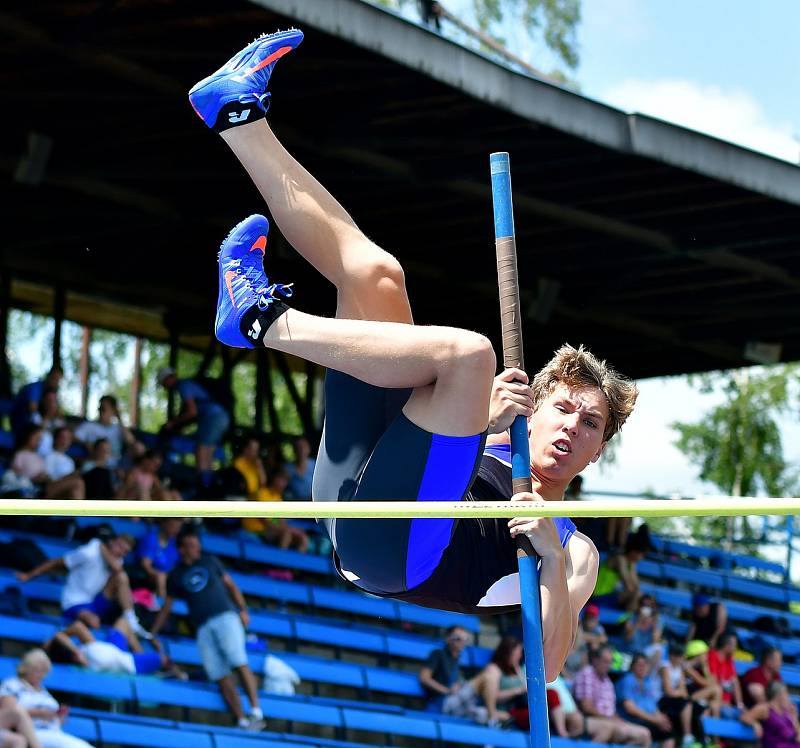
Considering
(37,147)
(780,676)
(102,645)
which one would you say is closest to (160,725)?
(102,645)

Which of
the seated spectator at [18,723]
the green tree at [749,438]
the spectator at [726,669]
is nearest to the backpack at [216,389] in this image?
the spectator at [726,669]

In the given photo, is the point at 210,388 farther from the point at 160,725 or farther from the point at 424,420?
the point at 424,420

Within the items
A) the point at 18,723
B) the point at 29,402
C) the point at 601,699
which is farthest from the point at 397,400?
the point at 601,699

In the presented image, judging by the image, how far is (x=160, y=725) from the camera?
8.30 metres

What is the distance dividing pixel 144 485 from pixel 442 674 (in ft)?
8.10

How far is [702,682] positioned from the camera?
38.7 ft

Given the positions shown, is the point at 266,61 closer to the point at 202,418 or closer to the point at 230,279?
the point at 230,279

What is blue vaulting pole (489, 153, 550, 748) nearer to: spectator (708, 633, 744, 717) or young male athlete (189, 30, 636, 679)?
young male athlete (189, 30, 636, 679)

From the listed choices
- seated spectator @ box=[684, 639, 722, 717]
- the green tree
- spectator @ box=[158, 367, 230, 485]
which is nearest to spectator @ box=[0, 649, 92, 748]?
spectator @ box=[158, 367, 230, 485]

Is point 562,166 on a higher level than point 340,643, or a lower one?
higher

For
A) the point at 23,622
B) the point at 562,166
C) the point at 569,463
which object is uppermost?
the point at 562,166

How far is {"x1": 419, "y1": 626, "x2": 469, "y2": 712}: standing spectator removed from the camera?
10078 millimetres

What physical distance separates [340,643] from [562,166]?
402 centimetres

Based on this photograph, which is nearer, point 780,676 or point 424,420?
point 424,420
